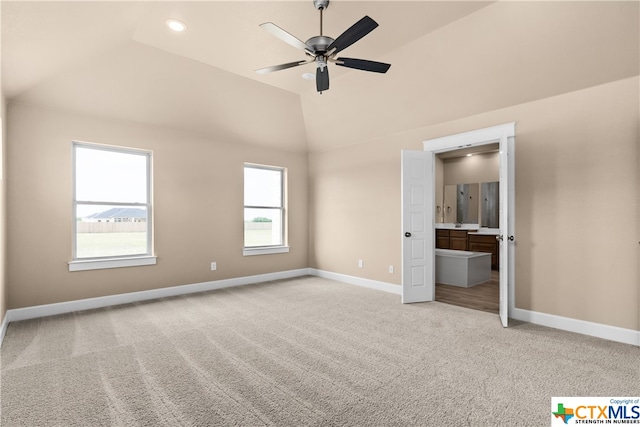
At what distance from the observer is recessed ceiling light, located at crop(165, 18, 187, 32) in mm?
3169

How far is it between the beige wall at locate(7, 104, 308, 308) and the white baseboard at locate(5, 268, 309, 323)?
8 cm

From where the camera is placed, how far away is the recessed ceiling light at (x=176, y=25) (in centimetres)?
317

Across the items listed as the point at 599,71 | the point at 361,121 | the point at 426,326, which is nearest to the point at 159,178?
the point at 361,121

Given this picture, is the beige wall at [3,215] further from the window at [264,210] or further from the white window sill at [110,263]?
the window at [264,210]

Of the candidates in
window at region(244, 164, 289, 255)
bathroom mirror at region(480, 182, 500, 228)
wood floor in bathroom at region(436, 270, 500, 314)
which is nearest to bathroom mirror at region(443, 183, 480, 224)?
→ bathroom mirror at region(480, 182, 500, 228)

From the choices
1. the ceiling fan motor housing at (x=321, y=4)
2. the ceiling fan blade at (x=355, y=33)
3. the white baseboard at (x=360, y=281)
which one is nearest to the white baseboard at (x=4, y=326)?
the ceiling fan blade at (x=355, y=33)

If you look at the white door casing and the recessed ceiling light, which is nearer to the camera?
the recessed ceiling light

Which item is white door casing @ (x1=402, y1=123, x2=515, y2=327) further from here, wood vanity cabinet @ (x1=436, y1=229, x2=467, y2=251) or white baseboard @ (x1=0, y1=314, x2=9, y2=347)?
white baseboard @ (x1=0, y1=314, x2=9, y2=347)

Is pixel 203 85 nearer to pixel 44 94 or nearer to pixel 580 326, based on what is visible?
pixel 44 94

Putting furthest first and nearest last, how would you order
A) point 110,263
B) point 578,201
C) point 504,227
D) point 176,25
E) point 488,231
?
point 488,231 < point 110,263 < point 504,227 < point 578,201 < point 176,25

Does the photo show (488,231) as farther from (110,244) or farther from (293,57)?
(110,244)

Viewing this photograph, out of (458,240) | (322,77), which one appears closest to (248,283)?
(322,77)

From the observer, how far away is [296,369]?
2.52 m

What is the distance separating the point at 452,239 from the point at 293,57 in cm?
576
